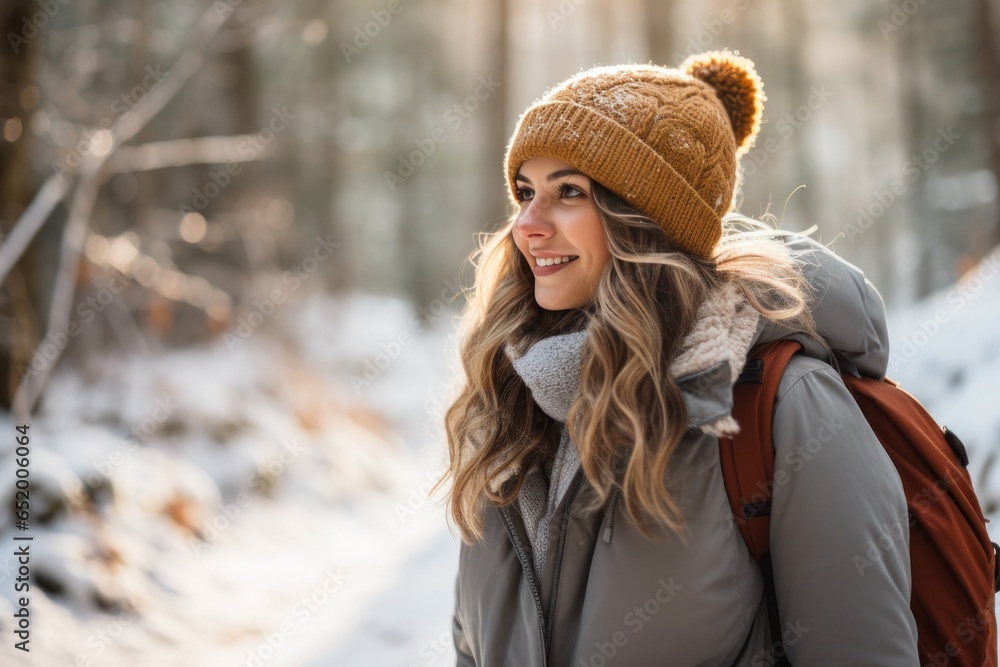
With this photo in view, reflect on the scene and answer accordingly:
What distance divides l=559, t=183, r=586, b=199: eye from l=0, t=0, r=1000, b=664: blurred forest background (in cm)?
242

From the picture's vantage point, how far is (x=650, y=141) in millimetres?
2043

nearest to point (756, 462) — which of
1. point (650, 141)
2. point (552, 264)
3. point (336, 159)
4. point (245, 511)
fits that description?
point (552, 264)

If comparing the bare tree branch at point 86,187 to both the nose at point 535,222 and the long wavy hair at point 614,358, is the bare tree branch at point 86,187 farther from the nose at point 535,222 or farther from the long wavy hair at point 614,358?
the nose at point 535,222

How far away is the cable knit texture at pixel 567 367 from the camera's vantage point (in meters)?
1.81

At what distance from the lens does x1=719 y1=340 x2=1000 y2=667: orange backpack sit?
1749 millimetres

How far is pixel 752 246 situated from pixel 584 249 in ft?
1.70

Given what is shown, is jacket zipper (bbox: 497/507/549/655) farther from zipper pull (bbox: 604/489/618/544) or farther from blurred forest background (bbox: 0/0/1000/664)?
blurred forest background (bbox: 0/0/1000/664)

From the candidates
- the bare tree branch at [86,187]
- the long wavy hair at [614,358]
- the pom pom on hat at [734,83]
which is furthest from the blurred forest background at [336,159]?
the long wavy hair at [614,358]

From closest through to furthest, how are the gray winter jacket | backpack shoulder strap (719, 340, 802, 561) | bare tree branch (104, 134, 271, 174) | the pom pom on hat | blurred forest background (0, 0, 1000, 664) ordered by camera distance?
the gray winter jacket → backpack shoulder strap (719, 340, 802, 561) → the pom pom on hat → blurred forest background (0, 0, 1000, 664) → bare tree branch (104, 134, 271, 174)

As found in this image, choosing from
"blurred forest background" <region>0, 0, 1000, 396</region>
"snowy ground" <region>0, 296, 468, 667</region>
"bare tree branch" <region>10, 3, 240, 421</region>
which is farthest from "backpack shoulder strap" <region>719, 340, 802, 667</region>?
"bare tree branch" <region>10, 3, 240, 421</region>

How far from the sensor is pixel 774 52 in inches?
856

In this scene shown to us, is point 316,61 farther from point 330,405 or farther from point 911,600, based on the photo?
point 911,600

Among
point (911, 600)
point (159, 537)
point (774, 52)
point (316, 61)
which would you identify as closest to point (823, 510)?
point (911, 600)

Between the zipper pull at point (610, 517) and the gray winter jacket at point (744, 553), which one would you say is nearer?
the gray winter jacket at point (744, 553)
